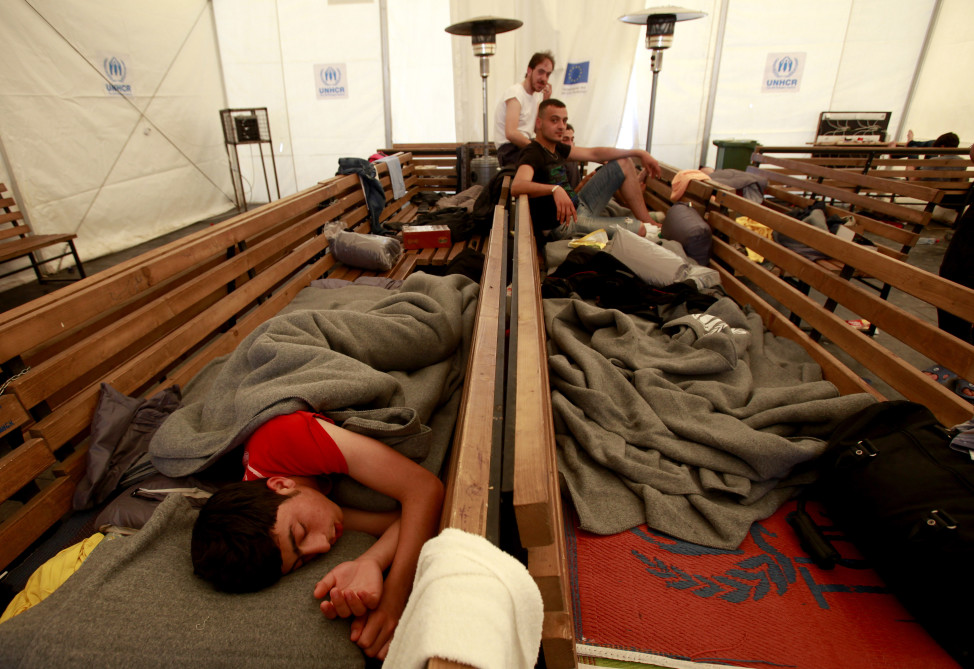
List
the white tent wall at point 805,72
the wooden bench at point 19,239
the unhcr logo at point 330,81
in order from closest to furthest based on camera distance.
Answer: the wooden bench at point 19,239, the white tent wall at point 805,72, the unhcr logo at point 330,81

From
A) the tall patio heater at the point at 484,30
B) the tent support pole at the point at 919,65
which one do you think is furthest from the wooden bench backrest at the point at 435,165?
the tent support pole at the point at 919,65

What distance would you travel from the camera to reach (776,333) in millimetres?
2119

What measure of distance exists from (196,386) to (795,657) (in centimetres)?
186

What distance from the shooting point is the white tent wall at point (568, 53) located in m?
6.03

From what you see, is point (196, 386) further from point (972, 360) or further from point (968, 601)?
Result: point (972, 360)

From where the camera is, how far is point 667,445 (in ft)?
4.82

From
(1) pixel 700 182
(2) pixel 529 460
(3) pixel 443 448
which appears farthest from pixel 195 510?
(1) pixel 700 182

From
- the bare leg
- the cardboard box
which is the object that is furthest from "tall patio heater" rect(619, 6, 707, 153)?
the cardboard box

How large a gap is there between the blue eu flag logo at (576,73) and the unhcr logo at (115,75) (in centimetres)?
515

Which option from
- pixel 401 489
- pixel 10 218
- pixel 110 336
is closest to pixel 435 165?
pixel 10 218

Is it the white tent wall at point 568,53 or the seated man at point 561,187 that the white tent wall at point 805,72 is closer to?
the white tent wall at point 568,53

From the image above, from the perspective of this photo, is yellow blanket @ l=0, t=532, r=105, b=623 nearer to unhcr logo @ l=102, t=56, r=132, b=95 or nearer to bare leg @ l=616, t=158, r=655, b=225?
bare leg @ l=616, t=158, r=655, b=225

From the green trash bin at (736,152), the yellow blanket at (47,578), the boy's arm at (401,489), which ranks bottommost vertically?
the yellow blanket at (47,578)

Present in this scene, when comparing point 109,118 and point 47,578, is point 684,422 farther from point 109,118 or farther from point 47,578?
point 109,118
